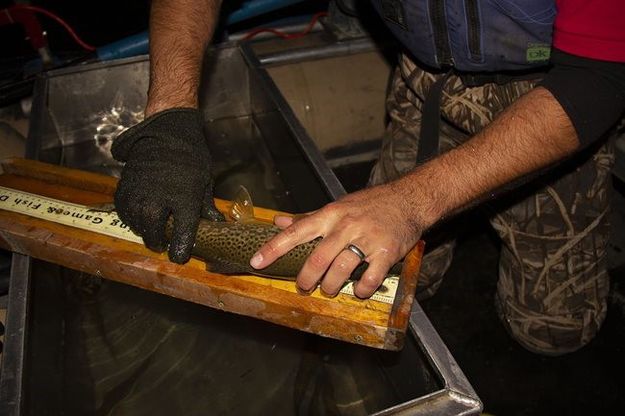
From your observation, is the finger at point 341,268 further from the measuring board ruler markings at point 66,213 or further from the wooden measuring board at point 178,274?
the measuring board ruler markings at point 66,213

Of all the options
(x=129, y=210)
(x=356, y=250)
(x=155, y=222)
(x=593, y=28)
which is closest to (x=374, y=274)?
(x=356, y=250)

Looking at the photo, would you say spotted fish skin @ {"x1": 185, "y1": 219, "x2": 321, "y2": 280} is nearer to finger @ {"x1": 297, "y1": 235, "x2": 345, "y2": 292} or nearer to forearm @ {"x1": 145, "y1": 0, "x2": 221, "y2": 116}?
finger @ {"x1": 297, "y1": 235, "x2": 345, "y2": 292}

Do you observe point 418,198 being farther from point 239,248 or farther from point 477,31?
point 477,31

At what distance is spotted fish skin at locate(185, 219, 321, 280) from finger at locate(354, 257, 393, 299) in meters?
0.23

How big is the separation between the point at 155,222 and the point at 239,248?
347 millimetres

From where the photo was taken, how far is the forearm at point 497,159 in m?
1.84

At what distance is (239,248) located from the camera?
1886 millimetres

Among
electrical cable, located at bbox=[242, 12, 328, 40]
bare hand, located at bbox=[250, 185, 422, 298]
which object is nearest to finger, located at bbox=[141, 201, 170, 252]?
bare hand, located at bbox=[250, 185, 422, 298]

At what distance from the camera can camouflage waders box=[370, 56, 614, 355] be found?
8.55ft

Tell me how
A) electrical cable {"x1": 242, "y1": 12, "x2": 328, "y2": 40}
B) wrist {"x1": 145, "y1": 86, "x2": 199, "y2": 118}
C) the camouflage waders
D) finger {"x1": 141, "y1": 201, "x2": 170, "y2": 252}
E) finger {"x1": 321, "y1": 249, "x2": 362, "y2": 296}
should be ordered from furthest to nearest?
electrical cable {"x1": 242, "y1": 12, "x2": 328, "y2": 40}
the camouflage waders
wrist {"x1": 145, "y1": 86, "x2": 199, "y2": 118}
finger {"x1": 141, "y1": 201, "x2": 170, "y2": 252}
finger {"x1": 321, "y1": 249, "x2": 362, "y2": 296}

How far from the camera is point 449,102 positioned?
2.67 metres

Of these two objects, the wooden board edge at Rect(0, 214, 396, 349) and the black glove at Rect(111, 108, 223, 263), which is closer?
the wooden board edge at Rect(0, 214, 396, 349)

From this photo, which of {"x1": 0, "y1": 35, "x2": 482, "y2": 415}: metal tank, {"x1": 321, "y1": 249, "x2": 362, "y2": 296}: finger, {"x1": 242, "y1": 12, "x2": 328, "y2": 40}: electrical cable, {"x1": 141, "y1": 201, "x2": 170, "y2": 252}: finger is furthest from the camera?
{"x1": 242, "y1": 12, "x2": 328, "y2": 40}: electrical cable

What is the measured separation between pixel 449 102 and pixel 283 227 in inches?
52.0
